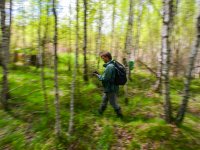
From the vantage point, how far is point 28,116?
25.6ft

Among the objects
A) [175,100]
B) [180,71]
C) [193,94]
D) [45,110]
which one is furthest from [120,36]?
[45,110]

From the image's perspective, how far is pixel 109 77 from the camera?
7.28 m

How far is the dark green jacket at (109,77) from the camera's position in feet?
23.9

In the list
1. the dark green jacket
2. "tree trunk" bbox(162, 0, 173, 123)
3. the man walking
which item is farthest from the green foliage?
"tree trunk" bbox(162, 0, 173, 123)

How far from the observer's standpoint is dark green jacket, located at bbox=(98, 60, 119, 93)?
728cm

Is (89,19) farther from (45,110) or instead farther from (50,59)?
(45,110)

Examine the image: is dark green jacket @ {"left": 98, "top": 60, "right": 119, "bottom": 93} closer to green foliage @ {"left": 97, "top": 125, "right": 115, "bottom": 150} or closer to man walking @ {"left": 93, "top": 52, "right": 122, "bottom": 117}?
man walking @ {"left": 93, "top": 52, "right": 122, "bottom": 117}

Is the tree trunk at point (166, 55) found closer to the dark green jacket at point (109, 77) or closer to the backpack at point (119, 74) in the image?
the backpack at point (119, 74)

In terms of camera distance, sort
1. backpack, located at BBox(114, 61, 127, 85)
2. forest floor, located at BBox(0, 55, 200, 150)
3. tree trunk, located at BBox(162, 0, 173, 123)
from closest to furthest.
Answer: forest floor, located at BBox(0, 55, 200, 150)
tree trunk, located at BBox(162, 0, 173, 123)
backpack, located at BBox(114, 61, 127, 85)

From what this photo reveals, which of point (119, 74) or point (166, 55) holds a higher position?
point (166, 55)

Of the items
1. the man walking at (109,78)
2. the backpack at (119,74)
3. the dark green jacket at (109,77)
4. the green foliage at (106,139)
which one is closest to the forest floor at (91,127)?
the green foliage at (106,139)

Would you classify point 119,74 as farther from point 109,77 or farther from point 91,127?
point 91,127

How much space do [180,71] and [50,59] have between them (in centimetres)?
1057

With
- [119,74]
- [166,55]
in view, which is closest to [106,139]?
[119,74]
